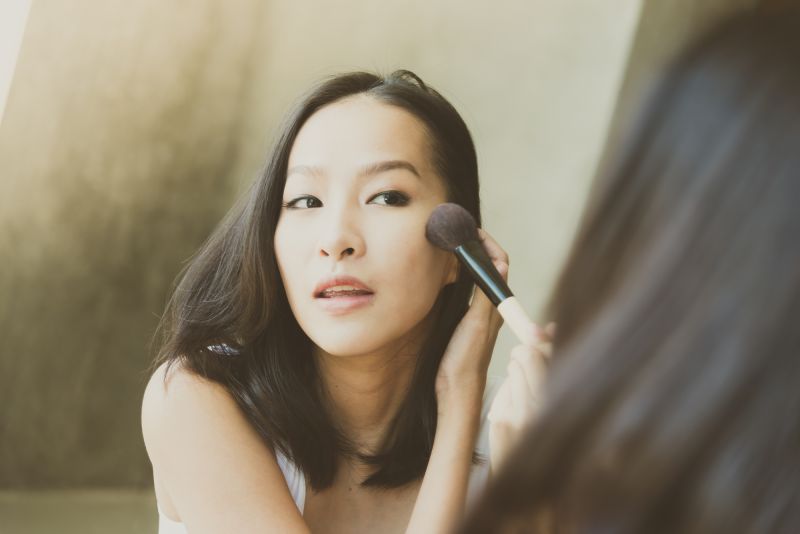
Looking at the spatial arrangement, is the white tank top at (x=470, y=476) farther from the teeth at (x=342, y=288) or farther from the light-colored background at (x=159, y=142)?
the light-colored background at (x=159, y=142)

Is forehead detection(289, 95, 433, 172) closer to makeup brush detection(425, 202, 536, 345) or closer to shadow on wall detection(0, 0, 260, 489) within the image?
makeup brush detection(425, 202, 536, 345)

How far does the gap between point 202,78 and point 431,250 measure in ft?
3.32

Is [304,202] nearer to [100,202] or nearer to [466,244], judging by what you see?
[466,244]

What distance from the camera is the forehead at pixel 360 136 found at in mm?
906

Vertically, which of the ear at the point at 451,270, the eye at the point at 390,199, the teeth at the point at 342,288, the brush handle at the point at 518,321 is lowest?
the ear at the point at 451,270

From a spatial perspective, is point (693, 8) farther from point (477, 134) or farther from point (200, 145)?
point (200, 145)

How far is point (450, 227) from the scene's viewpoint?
0.87 m

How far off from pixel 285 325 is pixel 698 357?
68 centimetres

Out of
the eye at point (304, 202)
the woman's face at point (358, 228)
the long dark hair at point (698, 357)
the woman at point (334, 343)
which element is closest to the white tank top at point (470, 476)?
the woman at point (334, 343)

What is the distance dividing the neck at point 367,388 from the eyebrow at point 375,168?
0.20 meters

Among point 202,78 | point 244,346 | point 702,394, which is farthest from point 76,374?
point 702,394

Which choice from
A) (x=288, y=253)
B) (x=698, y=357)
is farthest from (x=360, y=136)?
(x=698, y=357)

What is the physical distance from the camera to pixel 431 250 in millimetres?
921

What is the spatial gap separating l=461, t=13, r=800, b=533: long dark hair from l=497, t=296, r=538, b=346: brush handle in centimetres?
33
